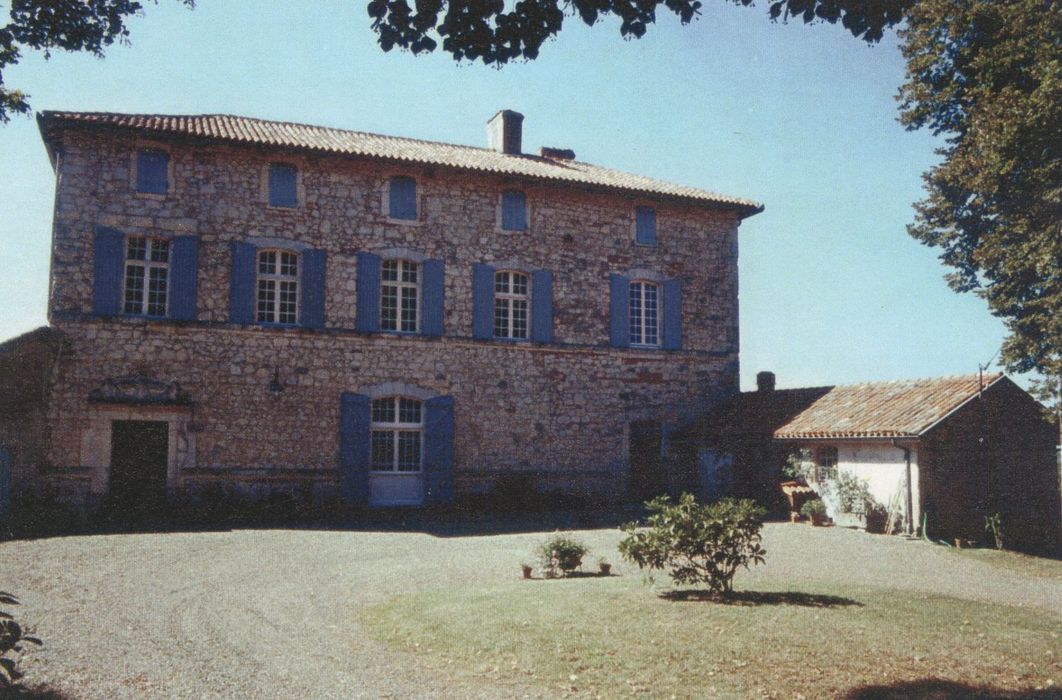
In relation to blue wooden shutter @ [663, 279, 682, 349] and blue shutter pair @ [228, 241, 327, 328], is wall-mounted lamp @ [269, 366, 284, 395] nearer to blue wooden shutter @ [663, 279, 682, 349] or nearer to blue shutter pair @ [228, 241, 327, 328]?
blue shutter pair @ [228, 241, 327, 328]

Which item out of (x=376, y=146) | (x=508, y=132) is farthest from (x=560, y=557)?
(x=508, y=132)

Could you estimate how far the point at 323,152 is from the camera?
667 inches

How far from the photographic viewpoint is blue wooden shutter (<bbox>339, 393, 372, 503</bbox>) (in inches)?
659

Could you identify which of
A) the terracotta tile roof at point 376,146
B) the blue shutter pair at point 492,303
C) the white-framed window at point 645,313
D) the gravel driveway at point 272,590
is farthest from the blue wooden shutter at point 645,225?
the gravel driveway at point 272,590

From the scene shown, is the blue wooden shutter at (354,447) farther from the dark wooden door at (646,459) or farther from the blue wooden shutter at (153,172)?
the dark wooden door at (646,459)

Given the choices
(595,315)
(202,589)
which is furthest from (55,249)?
(595,315)

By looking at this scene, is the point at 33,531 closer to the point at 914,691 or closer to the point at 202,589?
the point at 202,589

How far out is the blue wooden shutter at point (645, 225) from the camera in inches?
796

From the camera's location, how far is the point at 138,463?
51.1 ft

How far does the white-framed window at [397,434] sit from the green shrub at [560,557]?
7.89m

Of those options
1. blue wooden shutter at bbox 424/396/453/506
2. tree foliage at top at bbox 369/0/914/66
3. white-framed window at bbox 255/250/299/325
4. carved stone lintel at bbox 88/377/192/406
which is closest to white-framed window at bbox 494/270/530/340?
blue wooden shutter at bbox 424/396/453/506

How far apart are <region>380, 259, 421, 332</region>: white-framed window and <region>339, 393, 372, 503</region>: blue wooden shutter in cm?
193

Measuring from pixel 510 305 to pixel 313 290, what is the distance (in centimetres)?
468

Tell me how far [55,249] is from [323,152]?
5646 millimetres
